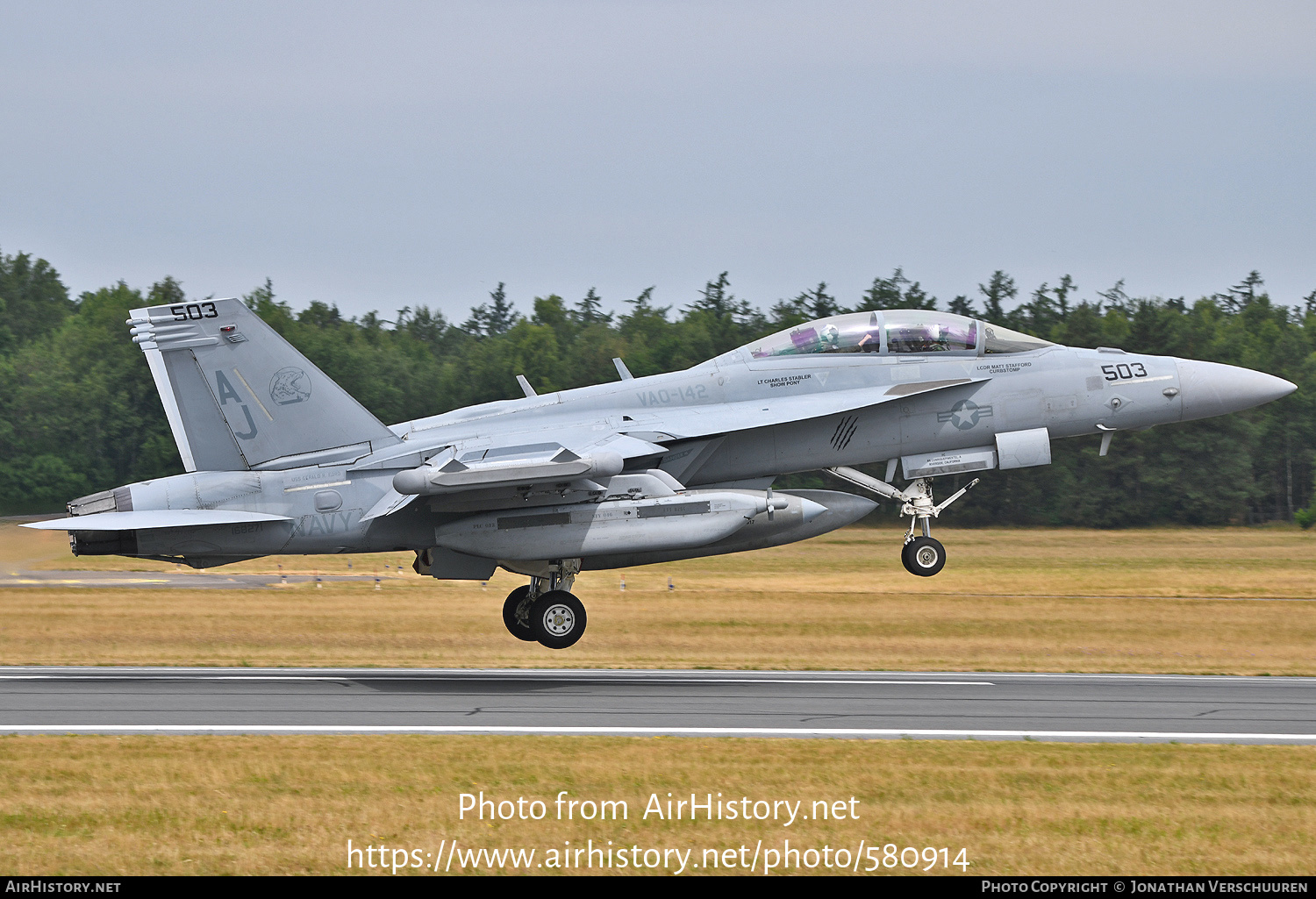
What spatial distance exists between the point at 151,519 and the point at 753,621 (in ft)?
41.4

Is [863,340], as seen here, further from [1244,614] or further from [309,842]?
[1244,614]

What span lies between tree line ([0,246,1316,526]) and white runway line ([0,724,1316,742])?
26035mm

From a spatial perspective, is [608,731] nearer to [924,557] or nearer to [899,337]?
[924,557]

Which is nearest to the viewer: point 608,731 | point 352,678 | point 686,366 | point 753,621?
point 608,731

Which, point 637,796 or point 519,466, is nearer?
point 637,796

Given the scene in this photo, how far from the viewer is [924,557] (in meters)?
17.4

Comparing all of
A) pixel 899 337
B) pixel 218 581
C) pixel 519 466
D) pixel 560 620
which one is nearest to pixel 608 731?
pixel 519 466

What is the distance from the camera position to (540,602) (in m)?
18.1

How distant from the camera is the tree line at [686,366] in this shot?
48375mm

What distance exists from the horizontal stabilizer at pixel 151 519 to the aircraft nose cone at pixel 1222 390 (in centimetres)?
1203

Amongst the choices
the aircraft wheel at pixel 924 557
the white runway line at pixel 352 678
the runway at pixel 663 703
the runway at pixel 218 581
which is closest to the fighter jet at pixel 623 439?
the aircraft wheel at pixel 924 557

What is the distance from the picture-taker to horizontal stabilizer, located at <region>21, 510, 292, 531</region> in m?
16.5

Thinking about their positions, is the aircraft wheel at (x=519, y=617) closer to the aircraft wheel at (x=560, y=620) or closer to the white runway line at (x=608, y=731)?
the aircraft wheel at (x=560, y=620)

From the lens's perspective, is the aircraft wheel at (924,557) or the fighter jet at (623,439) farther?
the aircraft wheel at (924,557)
